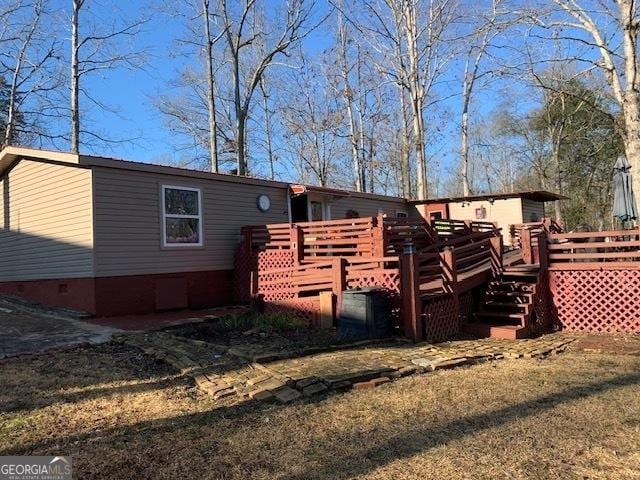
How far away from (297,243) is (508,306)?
3.76m

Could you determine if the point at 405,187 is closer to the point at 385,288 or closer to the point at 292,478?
the point at 385,288

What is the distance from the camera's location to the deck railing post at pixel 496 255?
9.49m

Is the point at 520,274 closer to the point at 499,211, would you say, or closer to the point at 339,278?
the point at 339,278

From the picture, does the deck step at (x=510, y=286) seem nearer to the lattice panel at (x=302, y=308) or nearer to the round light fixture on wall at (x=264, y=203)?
the lattice panel at (x=302, y=308)

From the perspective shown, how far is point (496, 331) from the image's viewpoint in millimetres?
7926

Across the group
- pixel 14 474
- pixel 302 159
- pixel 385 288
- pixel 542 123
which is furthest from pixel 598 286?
pixel 302 159

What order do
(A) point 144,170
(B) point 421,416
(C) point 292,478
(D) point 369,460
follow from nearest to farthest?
(C) point 292,478
(D) point 369,460
(B) point 421,416
(A) point 144,170

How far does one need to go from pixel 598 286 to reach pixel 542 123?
23.7 m

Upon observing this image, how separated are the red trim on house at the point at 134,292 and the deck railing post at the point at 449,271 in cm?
490

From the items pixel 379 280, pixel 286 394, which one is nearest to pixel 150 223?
pixel 379 280

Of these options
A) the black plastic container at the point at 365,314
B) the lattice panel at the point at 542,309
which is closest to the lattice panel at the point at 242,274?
the black plastic container at the point at 365,314

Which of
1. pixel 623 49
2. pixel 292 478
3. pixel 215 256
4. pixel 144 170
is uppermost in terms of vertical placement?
pixel 623 49

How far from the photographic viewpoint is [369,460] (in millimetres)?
3299

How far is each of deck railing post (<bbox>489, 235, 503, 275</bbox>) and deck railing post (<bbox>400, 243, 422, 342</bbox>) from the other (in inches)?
105
